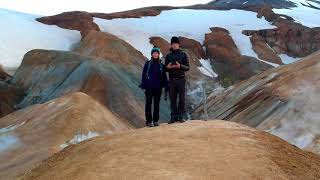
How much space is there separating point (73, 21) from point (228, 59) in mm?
18831

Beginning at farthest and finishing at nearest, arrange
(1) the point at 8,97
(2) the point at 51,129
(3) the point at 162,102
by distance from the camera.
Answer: (1) the point at 8,97 < (3) the point at 162,102 < (2) the point at 51,129

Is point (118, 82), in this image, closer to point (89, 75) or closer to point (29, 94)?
point (89, 75)

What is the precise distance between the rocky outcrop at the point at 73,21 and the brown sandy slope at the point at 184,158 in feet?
207

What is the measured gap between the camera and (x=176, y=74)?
14.8 metres

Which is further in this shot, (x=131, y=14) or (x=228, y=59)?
(x=131, y=14)

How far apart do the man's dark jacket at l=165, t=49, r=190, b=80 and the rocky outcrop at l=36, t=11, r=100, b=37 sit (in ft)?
197

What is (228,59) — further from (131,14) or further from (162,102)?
(162,102)

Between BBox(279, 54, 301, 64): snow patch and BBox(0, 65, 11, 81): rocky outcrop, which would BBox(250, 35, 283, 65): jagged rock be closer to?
BBox(279, 54, 301, 64): snow patch

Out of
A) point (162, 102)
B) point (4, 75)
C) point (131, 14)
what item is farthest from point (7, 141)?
point (131, 14)

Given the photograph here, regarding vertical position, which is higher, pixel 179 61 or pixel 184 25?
pixel 179 61

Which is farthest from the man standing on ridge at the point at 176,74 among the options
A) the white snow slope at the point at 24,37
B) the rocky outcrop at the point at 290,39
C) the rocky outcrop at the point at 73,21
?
the rocky outcrop at the point at 290,39

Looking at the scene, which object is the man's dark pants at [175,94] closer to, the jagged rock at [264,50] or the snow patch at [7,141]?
the snow patch at [7,141]

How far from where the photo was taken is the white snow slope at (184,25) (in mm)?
75938

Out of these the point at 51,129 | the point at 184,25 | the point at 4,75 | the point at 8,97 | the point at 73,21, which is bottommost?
the point at 184,25
